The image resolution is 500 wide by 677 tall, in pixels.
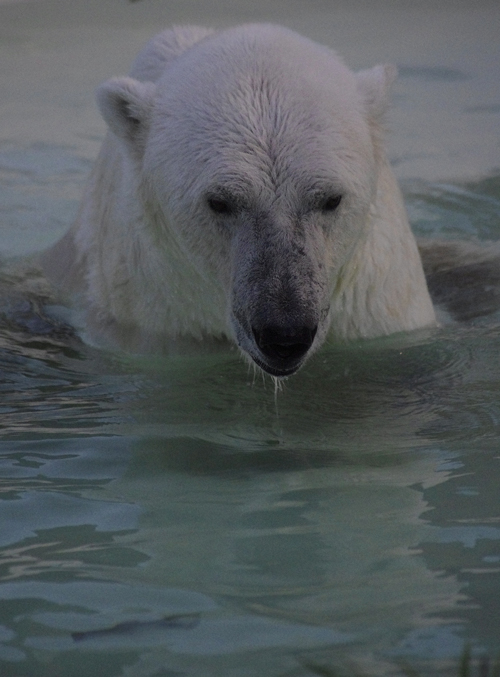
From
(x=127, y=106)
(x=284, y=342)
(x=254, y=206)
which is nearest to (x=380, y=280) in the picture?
(x=254, y=206)

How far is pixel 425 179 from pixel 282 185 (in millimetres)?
3823

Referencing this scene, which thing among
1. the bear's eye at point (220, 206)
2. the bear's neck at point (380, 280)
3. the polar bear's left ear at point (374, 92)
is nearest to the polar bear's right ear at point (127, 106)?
the bear's eye at point (220, 206)

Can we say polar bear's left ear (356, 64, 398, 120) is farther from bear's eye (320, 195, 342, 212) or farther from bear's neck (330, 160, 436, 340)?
bear's eye (320, 195, 342, 212)

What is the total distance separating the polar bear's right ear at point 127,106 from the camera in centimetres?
336

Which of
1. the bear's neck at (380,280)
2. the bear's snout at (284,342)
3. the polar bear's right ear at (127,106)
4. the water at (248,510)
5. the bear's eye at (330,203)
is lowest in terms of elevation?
the water at (248,510)

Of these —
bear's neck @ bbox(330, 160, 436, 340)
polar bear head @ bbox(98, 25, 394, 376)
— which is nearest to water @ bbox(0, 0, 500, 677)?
bear's neck @ bbox(330, 160, 436, 340)

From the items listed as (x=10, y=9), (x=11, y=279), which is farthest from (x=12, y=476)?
(x=10, y=9)

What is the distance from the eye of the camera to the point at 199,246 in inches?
128

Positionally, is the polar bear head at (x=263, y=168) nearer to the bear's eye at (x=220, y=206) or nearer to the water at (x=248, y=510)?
the bear's eye at (x=220, y=206)

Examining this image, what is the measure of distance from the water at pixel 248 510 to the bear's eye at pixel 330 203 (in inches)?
25.8

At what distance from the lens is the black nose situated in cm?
279

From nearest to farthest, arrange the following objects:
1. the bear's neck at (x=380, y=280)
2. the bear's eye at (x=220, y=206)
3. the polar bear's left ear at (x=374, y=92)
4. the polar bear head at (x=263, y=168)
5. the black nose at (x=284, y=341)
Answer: the black nose at (x=284, y=341), the polar bear head at (x=263, y=168), the bear's eye at (x=220, y=206), the polar bear's left ear at (x=374, y=92), the bear's neck at (x=380, y=280)

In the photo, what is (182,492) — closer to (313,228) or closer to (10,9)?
(313,228)

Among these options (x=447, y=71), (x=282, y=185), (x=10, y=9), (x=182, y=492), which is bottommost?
(x=182, y=492)
